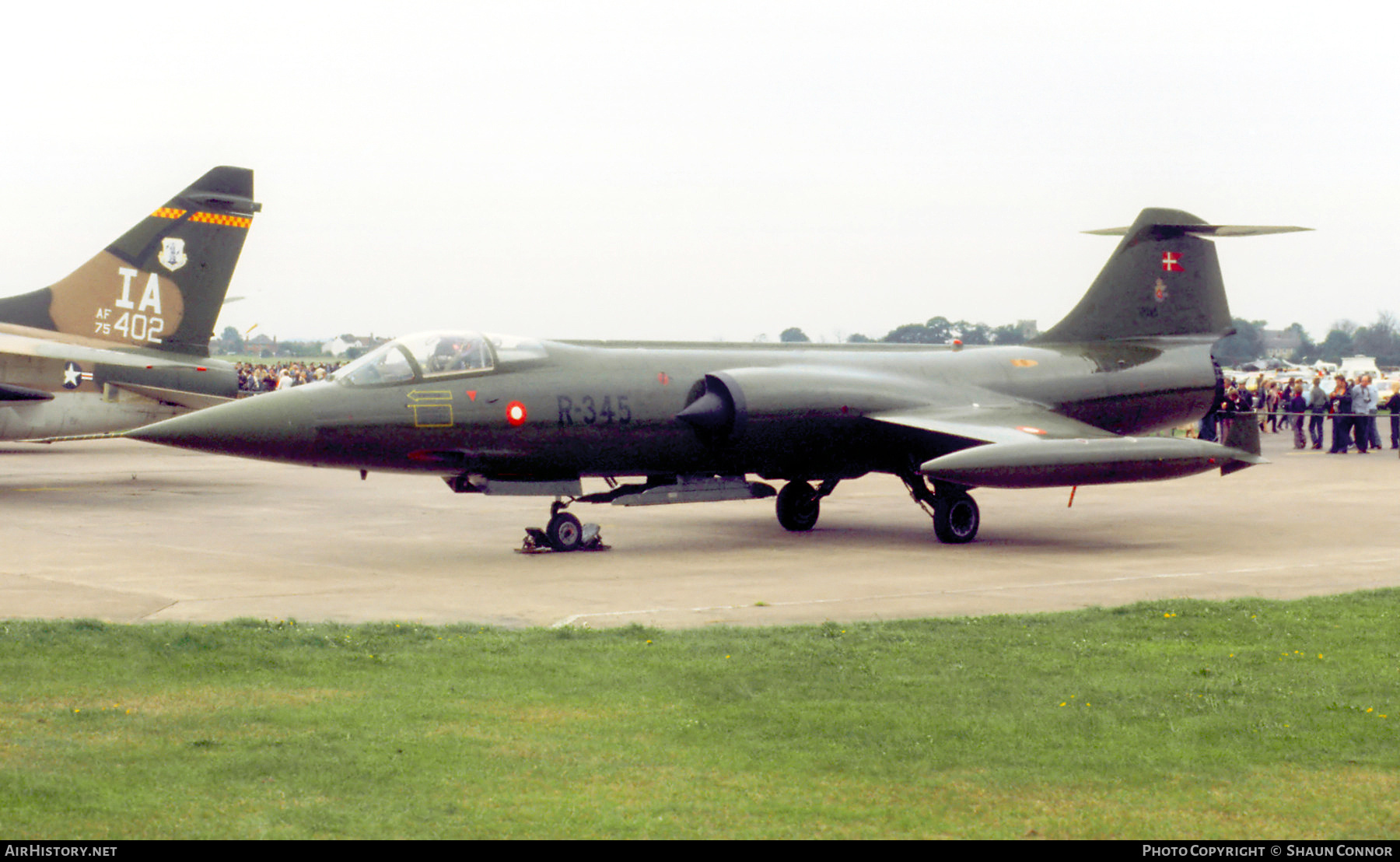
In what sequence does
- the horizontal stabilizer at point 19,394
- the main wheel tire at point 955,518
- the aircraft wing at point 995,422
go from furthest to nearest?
the horizontal stabilizer at point 19,394 → the main wheel tire at point 955,518 → the aircraft wing at point 995,422

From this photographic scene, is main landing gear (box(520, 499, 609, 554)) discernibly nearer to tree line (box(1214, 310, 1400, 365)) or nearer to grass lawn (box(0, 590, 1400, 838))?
grass lawn (box(0, 590, 1400, 838))

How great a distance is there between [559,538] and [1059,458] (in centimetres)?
529

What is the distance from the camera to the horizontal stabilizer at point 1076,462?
1445 cm

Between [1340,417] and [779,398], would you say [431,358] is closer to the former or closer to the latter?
[779,398]

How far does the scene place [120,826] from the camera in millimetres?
5160

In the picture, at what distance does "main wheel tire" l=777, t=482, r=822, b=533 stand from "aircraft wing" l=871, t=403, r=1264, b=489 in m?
1.91

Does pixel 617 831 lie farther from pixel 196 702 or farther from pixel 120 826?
pixel 196 702

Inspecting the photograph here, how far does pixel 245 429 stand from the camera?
13789 millimetres

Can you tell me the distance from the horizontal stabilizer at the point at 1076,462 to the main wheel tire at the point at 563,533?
147 inches

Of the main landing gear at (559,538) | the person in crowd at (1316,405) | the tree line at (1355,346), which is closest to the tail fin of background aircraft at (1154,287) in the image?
the main landing gear at (559,538)

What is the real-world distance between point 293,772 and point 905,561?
367 inches

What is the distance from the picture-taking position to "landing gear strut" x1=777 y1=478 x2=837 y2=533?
17453mm

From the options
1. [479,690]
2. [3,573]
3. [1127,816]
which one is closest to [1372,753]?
[1127,816]

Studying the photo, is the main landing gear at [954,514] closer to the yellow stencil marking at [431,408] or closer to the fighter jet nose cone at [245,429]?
the yellow stencil marking at [431,408]
